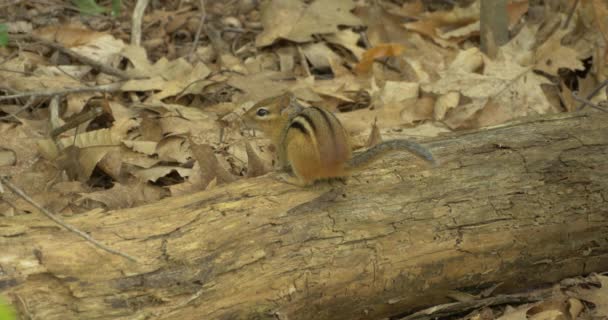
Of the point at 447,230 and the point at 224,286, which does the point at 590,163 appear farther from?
the point at 224,286

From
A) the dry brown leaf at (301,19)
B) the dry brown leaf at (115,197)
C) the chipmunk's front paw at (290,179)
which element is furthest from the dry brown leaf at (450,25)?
the dry brown leaf at (115,197)

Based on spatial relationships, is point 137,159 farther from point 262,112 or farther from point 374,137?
point 374,137

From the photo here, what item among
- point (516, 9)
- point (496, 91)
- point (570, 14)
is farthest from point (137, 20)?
point (570, 14)

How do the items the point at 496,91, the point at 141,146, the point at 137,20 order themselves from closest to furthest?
1. the point at 141,146
2. the point at 496,91
3. the point at 137,20

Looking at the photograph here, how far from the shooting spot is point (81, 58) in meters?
5.92

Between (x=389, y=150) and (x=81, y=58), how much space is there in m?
3.35

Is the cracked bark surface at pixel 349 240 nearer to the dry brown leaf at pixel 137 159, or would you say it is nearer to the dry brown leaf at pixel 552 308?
the dry brown leaf at pixel 552 308

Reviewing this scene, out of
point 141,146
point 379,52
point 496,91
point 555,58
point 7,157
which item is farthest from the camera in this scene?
Answer: point 379,52

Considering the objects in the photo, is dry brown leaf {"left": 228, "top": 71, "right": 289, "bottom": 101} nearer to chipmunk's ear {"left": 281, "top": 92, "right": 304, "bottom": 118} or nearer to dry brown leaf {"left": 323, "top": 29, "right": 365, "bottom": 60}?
dry brown leaf {"left": 323, "top": 29, "right": 365, "bottom": 60}

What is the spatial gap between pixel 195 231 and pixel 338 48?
3.57m

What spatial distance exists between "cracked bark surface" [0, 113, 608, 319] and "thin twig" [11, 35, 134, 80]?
2.52 m

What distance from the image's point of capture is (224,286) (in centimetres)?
328

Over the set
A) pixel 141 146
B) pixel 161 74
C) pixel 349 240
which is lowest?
pixel 349 240

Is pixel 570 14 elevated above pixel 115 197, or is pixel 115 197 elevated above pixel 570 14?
pixel 570 14
